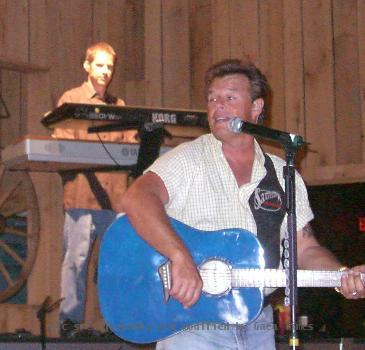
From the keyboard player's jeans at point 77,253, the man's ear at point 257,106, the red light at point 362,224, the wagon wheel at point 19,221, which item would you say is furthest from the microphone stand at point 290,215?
the wagon wheel at point 19,221

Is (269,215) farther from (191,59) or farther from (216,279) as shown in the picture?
(191,59)

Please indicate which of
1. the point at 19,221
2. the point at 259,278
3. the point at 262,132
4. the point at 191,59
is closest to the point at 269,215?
the point at 259,278

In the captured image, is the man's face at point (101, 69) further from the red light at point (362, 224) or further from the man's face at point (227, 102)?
the man's face at point (227, 102)

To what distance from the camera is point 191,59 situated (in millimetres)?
7727

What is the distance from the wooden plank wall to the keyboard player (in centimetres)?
125

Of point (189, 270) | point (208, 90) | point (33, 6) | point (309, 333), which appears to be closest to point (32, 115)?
point (33, 6)

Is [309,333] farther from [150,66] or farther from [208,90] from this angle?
[150,66]

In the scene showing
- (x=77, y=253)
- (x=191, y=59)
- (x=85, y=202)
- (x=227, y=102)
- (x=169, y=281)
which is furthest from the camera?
(x=191, y=59)

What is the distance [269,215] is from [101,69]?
324 centimetres

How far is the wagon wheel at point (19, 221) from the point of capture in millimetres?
6770

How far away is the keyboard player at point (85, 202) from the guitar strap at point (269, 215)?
7.65ft

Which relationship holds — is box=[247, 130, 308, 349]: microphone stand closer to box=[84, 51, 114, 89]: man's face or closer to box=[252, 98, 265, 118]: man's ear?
box=[252, 98, 265, 118]: man's ear

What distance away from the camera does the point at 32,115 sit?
23.9ft

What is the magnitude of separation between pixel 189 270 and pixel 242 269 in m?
0.26
